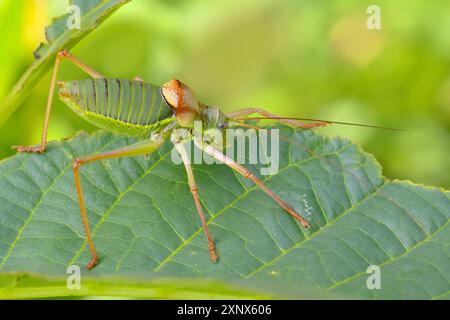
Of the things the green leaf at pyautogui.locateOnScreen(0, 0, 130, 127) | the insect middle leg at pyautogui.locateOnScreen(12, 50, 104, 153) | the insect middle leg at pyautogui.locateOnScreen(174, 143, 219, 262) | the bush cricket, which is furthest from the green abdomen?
the green leaf at pyautogui.locateOnScreen(0, 0, 130, 127)

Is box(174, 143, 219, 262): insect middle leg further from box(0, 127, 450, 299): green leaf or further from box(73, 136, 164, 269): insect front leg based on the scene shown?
box(73, 136, 164, 269): insect front leg

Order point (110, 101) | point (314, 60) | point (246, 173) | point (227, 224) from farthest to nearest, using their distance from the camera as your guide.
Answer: point (314, 60)
point (110, 101)
point (246, 173)
point (227, 224)

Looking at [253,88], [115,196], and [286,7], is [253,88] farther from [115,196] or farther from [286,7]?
[115,196]

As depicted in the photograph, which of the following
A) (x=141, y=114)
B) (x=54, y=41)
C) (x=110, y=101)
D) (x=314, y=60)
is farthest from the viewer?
(x=314, y=60)

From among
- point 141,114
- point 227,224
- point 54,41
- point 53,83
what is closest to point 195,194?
point 227,224

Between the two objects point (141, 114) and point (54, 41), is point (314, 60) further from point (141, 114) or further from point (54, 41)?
point (54, 41)

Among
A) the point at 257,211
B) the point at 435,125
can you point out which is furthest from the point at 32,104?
the point at 435,125
